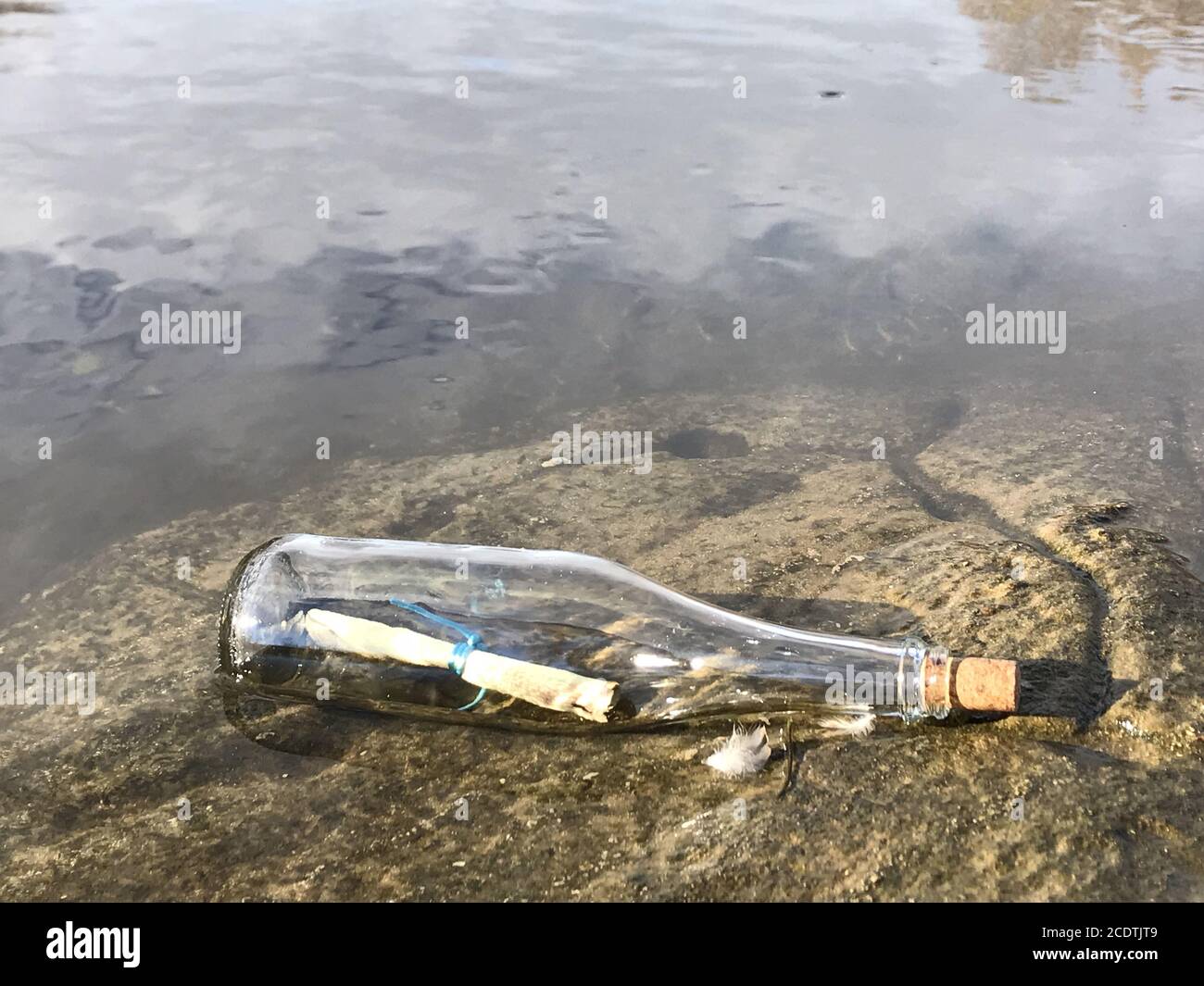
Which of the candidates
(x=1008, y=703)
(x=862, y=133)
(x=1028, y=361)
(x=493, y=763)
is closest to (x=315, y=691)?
(x=493, y=763)

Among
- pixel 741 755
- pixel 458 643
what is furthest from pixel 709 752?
pixel 458 643

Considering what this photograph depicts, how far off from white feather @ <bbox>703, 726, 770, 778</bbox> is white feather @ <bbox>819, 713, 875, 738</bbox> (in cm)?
12

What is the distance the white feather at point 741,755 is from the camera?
1.87m

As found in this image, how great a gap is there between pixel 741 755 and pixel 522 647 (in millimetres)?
534

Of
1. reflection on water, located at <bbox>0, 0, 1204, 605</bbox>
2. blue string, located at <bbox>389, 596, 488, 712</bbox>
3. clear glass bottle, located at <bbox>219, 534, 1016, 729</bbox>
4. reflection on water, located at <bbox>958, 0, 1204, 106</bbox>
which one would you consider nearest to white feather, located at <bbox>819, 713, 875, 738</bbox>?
clear glass bottle, located at <bbox>219, 534, 1016, 729</bbox>

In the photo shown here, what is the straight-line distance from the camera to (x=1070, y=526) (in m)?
2.69

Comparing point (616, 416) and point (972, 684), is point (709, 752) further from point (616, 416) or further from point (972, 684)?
point (616, 416)

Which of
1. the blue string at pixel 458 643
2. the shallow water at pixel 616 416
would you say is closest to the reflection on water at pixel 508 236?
the shallow water at pixel 616 416

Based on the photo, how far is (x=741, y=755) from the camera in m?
1.90

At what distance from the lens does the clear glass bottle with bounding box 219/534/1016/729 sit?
6.62 ft

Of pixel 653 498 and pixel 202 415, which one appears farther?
pixel 202 415

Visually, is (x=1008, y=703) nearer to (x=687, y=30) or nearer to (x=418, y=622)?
(x=418, y=622)

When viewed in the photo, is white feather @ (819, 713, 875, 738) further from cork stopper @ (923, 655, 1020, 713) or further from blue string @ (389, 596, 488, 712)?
blue string @ (389, 596, 488, 712)

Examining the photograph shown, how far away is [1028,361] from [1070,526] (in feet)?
4.90
